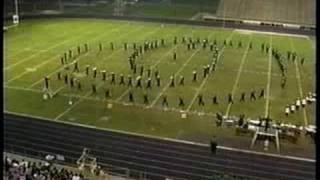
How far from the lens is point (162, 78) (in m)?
13.9

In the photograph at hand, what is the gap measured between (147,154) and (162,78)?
17.6ft

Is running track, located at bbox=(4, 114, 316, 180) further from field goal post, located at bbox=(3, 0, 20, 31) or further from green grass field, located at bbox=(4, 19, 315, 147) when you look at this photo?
field goal post, located at bbox=(3, 0, 20, 31)

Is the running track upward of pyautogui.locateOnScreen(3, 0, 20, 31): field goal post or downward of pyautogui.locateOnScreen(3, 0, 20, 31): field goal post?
downward

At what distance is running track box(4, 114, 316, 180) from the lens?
8.19 meters

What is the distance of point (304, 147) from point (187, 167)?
8.39 ft

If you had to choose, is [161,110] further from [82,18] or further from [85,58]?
[82,18]

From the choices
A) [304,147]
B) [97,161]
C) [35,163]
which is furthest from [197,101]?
[35,163]

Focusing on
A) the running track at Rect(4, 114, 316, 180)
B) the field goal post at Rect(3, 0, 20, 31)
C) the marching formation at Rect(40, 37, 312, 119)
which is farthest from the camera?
the field goal post at Rect(3, 0, 20, 31)

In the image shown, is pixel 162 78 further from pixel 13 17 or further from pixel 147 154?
pixel 13 17

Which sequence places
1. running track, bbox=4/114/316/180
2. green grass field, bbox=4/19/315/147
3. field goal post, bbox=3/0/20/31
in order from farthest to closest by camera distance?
field goal post, bbox=3/0/20/31 < green grass field, bbox=4/19/315/147 < running track, bbox=4/114/316/180

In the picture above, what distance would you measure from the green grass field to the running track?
1.93ft

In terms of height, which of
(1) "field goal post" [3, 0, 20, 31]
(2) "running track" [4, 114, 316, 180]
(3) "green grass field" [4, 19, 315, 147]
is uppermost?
(1) "field goal post" [3, 0, 20, 31]

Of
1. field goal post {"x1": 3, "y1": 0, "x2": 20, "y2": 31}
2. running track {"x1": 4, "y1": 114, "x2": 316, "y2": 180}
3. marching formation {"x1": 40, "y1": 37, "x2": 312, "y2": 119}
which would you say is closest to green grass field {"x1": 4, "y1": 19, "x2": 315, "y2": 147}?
marching formation {"x1": 40, "y1": 37, "x2": 312, "y2": 119}

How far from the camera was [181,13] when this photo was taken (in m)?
26.2
